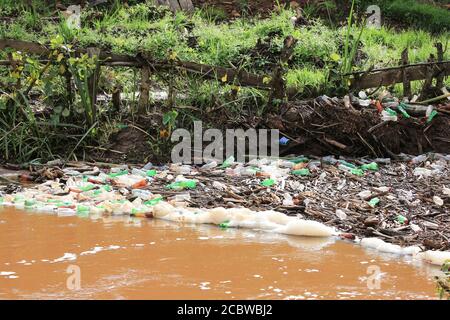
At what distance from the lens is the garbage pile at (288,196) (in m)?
4.08

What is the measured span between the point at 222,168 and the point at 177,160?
45 centimetres

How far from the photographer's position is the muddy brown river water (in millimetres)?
3035

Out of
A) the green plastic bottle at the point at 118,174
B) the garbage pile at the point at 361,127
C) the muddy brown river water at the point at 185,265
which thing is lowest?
the muddy brown river water at the point at 185,265

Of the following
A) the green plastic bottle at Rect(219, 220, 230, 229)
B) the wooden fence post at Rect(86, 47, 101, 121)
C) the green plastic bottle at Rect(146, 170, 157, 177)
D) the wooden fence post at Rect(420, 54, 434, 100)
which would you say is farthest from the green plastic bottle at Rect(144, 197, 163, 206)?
the wooden fence post at Rect(420, 54, 434, 100)

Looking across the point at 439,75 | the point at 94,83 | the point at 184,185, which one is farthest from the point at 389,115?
the point at 94,83

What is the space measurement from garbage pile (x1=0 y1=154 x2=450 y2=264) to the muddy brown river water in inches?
5.6

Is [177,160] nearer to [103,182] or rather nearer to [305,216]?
[103,182]

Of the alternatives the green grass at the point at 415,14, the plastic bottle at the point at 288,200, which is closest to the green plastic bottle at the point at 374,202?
the plastic bottle at the point at 288,200

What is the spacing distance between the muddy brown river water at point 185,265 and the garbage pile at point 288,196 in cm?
14

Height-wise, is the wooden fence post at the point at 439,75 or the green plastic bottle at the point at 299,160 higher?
the wooden fence post at the point at 439,75

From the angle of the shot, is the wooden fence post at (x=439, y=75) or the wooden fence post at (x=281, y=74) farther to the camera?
the wooden fence post at (x=439, y=75)

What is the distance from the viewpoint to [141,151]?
605 centimetres

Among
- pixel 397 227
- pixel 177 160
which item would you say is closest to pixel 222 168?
pixel 177 160

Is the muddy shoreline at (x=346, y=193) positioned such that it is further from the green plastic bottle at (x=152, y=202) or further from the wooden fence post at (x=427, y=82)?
the wooden fence post at (x=427, y=82)
